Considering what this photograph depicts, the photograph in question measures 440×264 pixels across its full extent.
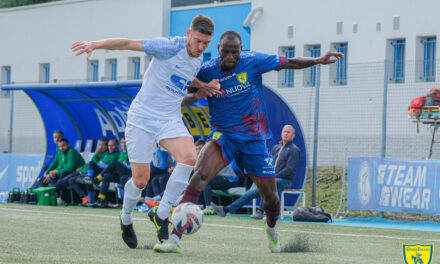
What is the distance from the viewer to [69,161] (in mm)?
18062

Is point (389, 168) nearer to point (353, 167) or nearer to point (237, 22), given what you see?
point (353, 167)

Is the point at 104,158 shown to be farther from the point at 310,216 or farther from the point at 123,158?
the point at 310,216

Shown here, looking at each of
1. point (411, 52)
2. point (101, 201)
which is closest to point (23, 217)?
point (101, 201)

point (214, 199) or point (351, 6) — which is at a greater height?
point (351, 6)

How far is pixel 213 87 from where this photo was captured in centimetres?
768

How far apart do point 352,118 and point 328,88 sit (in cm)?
100

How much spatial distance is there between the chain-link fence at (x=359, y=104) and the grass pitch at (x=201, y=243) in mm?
4683

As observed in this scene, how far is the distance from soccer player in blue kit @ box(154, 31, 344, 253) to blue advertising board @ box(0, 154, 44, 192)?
40.5ft

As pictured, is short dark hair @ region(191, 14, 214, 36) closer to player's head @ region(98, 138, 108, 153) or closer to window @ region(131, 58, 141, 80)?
player's head @ region(98, 138, 108, 153)

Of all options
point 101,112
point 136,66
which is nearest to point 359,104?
point 101,112

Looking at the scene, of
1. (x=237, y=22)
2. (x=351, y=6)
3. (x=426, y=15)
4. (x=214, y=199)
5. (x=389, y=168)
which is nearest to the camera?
(x=389, y=168)

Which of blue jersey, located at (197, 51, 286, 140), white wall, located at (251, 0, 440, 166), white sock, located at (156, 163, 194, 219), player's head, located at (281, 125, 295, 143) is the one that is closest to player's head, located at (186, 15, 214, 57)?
blue jersey, located at (197, 51, 286, 140)

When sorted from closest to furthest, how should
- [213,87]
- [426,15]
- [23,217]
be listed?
[213,87], [23,217], [426,15]

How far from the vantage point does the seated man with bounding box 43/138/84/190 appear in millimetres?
18094
